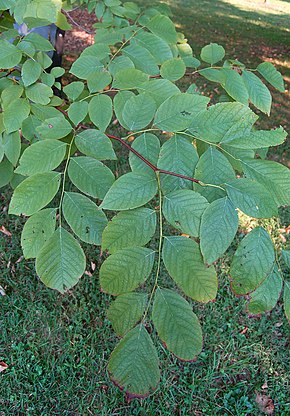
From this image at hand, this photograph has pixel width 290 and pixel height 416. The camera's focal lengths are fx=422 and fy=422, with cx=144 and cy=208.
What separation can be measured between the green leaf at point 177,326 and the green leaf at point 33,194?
38 cm

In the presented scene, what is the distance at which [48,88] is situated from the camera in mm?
1476

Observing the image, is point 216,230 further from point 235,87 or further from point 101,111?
point 235,87

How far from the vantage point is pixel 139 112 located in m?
1.15

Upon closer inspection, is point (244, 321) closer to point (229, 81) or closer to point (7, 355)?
point (7, 355)

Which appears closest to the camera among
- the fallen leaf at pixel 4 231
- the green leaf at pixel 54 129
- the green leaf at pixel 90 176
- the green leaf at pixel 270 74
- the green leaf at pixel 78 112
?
the green leaf at pixel 90 176

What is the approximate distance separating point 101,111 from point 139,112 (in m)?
0.22

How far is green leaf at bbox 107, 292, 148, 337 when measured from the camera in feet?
2.77

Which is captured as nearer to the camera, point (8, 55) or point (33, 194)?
point (33, 194)

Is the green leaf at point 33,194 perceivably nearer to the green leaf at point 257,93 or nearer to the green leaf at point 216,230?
the green leaf at point 216,230

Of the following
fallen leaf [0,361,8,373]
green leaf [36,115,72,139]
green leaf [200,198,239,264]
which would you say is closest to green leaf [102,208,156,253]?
green leaf [200,198,239,264]

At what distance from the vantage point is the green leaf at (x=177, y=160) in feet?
3.25

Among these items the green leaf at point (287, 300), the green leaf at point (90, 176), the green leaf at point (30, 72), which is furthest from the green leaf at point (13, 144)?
the green leaf at point (287, 300)

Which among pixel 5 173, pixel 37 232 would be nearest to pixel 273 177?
pixel 37 232

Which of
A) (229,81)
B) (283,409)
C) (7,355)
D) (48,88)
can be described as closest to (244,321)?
(283,409)
